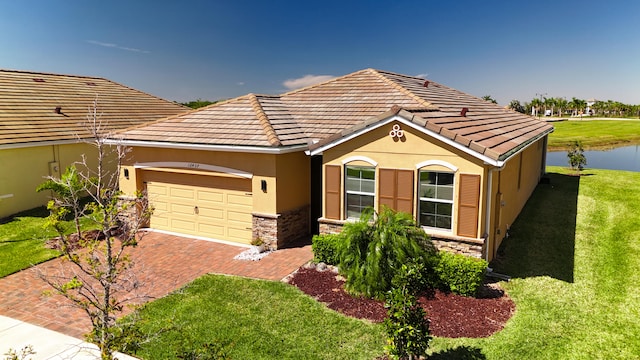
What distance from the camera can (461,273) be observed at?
9.65 m

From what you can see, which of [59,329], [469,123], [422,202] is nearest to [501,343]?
[422,202]

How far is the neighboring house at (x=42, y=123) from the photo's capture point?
1625 cm

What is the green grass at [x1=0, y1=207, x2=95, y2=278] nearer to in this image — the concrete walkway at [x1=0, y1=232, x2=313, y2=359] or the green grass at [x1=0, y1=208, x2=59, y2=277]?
the green grass at [x1=0, y1=208, x2=59, y2=277]

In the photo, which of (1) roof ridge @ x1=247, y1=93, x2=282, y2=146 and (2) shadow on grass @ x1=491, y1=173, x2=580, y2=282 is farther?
(1) roof ridge @ x1=247, y1=93, x2=282, y2=146

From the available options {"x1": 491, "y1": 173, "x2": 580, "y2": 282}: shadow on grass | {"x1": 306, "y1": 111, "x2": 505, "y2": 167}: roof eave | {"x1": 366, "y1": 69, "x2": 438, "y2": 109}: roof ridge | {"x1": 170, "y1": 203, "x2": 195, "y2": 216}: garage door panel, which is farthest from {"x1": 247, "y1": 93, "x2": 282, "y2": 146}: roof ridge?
{"x1": 491, "y1": 173, "x2": 580, "y2": 282}: shadow on grass

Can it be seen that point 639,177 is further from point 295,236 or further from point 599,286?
point 295,236

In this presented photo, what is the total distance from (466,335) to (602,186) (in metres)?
17.8

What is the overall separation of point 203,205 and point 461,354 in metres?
9.40

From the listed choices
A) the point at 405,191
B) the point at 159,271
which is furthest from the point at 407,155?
the point at 159,271

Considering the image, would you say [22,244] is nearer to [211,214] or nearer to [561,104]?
[211,214]

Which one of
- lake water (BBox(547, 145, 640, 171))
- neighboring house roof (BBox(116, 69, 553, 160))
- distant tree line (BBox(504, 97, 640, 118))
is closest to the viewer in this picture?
neighboring house roof (BBox(116, 69, 553, 160))

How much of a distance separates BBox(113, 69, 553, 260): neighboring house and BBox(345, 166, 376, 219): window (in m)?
0.03

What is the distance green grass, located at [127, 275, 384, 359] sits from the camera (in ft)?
24.7

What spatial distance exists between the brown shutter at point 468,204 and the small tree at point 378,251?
1.02 m
